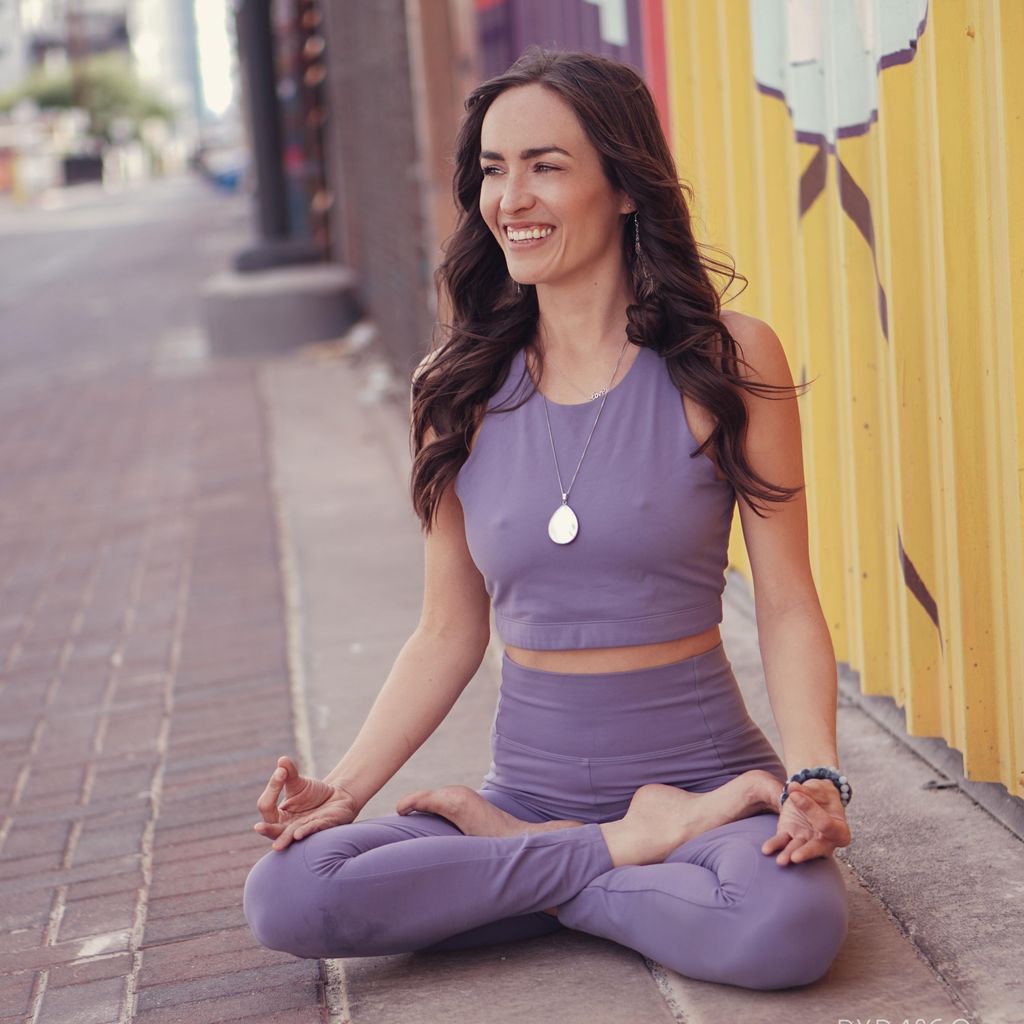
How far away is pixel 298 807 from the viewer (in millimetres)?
2621

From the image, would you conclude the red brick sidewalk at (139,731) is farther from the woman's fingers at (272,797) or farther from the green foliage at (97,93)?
the green foliage at (97,93)

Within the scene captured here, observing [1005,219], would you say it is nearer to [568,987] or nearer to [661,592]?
Result: [661,592]

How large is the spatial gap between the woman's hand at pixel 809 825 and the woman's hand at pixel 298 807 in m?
0.71

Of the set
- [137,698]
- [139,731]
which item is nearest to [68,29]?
[137,698]

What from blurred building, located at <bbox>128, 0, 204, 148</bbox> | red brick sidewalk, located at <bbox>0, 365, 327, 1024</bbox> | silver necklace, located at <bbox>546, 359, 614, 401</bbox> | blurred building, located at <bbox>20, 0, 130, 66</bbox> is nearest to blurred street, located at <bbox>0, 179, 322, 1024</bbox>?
red brick sidewalk, located at <bbox>0, 365, 327, 1024</bbox>

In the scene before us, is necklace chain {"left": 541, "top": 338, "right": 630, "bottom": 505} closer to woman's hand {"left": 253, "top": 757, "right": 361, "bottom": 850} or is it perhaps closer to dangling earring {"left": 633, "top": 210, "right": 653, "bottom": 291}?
dangling earring {"left": 633, "top": 210, "right": 653, "bottom": 291}

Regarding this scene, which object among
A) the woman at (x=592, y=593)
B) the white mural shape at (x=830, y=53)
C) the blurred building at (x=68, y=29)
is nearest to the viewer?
the woman at (x=592, y=593)

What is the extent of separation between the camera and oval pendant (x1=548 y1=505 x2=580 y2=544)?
2.61 m

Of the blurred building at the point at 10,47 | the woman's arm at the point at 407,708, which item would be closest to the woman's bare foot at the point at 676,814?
the woman's arm at the point at 407,708

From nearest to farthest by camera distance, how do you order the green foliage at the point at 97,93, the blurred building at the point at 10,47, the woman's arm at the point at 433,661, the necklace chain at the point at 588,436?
1. the necklace chain at the point at 588,436
2. the woman's arm at the point at 433,661
3. the green foliage at the point at 97,93
4. the blurred building at the point at 10,47

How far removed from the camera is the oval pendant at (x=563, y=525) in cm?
261

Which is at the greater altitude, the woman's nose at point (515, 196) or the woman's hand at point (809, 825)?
the woman's nose at point (515, 196)

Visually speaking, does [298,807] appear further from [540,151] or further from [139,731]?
[139,731]

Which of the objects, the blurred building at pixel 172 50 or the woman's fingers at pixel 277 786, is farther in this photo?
the blurred building at pixel 172 50
